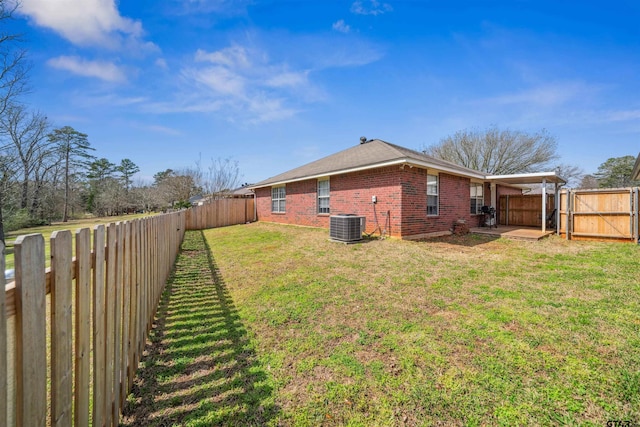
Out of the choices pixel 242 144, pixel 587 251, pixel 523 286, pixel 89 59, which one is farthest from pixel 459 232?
pixel 242 144

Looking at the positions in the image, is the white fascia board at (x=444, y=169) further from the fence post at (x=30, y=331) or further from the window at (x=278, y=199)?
the fence post at (x=30, y=331)

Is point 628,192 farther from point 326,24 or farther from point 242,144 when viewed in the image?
point 242,144

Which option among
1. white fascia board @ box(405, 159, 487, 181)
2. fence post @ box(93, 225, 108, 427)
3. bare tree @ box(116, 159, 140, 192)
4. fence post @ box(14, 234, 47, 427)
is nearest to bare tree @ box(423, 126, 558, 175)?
white fascia board @ box(405, 159, 487, 181)

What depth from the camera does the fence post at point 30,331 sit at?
3.58 ft

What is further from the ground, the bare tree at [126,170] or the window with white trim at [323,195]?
the bare tree at [126,170]

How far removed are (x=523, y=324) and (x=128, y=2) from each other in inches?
446

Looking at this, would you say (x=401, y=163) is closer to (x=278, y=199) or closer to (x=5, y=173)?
(x=278, y=199)

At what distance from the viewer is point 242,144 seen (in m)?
23.2

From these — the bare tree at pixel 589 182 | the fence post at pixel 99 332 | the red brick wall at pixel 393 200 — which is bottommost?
the fence post at pixel 99 332

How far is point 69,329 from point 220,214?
55.3ft

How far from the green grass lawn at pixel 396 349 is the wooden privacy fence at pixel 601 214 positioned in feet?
15.5

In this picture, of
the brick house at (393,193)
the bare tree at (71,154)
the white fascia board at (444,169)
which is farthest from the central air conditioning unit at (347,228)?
the bare tree at (71,154)

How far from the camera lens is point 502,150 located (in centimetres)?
2367

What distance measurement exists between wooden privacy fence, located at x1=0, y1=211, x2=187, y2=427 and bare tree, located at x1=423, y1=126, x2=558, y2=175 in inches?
1121
